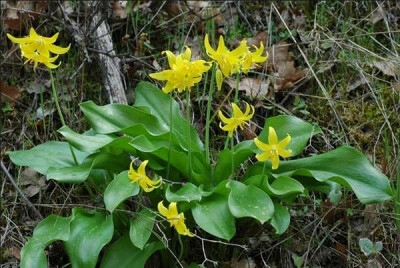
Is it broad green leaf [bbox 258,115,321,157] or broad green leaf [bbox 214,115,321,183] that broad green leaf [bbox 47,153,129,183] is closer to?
broad green leaf [bbox 214,115,321,183]

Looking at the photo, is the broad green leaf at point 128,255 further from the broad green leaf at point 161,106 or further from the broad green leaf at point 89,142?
the broad green leaf at point 161,106

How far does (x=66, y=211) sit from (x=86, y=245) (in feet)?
1.93

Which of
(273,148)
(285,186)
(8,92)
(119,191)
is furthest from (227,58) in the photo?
(8,92)

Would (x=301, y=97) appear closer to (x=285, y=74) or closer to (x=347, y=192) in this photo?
(x=285, y=74)

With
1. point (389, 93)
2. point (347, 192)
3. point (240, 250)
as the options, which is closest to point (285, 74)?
point (389, 93)

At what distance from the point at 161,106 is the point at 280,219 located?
719 millimetres

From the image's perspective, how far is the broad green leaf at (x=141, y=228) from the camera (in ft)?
6.86

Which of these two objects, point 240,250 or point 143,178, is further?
point 240,250

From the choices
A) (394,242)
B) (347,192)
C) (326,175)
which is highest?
(326,175)

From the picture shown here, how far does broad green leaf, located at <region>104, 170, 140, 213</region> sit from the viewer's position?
204cm

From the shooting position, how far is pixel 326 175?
2188 mm

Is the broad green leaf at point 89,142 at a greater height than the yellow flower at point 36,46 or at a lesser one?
lesser

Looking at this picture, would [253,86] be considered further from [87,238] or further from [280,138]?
[87,238]

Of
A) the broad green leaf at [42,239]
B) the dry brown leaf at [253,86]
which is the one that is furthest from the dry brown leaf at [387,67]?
the broad green leaf at [42,239]
